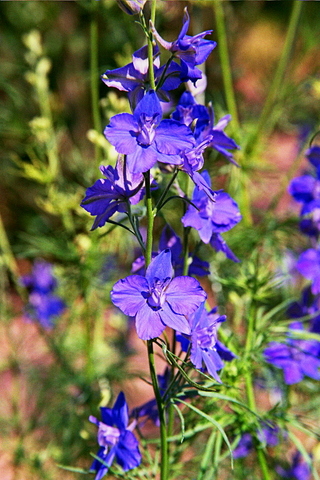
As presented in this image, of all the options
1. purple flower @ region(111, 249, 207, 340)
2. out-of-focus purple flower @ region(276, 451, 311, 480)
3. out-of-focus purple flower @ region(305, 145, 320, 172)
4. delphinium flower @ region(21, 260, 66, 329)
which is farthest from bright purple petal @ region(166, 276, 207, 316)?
delphinium flower @ region(21, 260, 66, 329)

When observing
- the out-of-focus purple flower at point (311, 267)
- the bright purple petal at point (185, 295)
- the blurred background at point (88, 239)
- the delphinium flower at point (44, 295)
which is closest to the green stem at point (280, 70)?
the blurred background at point (88, 239)

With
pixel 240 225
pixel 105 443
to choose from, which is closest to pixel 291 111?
pixel 240 225

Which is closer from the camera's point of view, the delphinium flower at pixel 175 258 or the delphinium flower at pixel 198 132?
the delphinium flower at pixel 198 132

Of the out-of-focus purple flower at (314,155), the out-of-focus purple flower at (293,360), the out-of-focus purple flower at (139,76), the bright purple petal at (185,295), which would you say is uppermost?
the out-of-focus purple flower at (139,76)

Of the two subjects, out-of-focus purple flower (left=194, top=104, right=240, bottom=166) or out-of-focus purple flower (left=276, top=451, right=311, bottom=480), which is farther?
out-of-focus purple flower (left=276, top=451, right=311, bottom=480)

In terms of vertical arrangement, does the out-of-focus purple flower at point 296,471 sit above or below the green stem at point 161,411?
below

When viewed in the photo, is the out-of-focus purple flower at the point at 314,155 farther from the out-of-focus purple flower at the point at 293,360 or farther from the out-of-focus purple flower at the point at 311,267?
the out-of-focus purple flower at the point at 293,360

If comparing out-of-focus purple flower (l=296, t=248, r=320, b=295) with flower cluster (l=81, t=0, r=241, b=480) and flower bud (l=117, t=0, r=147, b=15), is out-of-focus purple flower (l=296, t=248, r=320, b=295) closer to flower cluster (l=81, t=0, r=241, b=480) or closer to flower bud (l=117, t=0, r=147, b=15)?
flower cluster (l=81, t=0, r=241, b=480)

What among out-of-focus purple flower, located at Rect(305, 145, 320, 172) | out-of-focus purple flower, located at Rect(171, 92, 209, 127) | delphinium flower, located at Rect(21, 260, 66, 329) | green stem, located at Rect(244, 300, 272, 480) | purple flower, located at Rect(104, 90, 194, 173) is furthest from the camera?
delphinium flower, located at Rect(21, 260, 66, 329)
